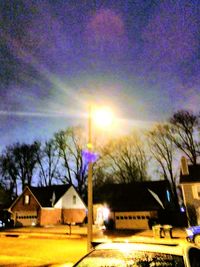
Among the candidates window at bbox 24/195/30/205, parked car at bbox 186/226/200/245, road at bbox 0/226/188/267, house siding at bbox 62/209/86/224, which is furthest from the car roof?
window at bbox 24/195/30/205

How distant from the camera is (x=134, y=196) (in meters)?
36.8

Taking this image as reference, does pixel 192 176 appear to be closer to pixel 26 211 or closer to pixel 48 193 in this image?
pixel 48 193

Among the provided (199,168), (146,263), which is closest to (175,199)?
(199,168)

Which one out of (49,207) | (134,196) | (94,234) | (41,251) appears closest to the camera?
(41,251)

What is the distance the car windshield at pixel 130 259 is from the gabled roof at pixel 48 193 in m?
38.2

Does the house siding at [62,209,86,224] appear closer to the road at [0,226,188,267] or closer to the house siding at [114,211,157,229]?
the house siding at [114,211,157,229]

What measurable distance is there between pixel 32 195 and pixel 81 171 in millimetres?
15001

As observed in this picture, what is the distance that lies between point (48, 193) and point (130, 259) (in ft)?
136

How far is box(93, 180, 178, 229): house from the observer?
1300 inches

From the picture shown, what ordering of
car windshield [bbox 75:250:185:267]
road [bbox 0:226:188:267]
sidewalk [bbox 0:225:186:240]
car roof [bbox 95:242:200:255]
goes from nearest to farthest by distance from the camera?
1. car windshield [bbox 75:250:185:267]
2. car roof [bbox 95:242:200:255]
3. road [bbox 0:226:188:267]
4. sidewalk [bbox 0:225:186:240]

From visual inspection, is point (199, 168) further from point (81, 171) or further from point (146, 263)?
point (146, 263)

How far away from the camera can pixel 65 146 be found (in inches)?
2185

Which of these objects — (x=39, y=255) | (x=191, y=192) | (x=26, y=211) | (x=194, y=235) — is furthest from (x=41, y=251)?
(x=26, y=211)

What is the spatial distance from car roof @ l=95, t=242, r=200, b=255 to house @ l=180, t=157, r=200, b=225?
95.6 ft
